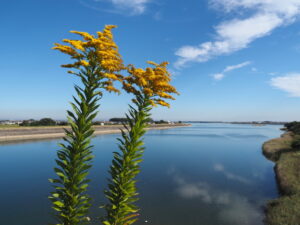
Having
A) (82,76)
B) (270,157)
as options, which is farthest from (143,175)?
(270,157)

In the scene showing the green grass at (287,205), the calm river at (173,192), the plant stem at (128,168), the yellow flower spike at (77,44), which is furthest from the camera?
the calm river at (173,192)

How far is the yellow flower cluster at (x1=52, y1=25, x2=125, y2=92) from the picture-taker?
208 inches

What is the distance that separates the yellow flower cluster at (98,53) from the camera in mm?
5281

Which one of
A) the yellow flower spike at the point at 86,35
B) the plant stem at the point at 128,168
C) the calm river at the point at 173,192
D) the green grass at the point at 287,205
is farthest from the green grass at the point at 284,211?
the yellow flower spike at the point at 86,35

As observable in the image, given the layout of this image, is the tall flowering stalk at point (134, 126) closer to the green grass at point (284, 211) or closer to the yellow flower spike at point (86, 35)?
the yellow flower spike at point (86, 35)

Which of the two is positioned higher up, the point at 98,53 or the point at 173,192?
the point at 98,53

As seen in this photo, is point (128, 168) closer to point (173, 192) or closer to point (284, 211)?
point (284, 211)

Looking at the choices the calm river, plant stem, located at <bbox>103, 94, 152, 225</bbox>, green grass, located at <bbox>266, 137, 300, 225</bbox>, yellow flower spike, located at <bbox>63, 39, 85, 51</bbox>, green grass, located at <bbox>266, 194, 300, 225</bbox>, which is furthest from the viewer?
the calm river

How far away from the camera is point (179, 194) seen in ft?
60.3

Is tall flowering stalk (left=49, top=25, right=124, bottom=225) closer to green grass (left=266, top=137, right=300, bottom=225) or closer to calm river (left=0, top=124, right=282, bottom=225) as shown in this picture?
calm river (left=0, top=124, right=282, bottom=225)

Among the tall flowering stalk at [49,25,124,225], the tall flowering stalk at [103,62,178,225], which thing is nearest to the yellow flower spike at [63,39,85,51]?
the tall flowering stalk at [49,25,124,225]

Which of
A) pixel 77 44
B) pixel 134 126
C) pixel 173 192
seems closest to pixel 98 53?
pixel 77 44

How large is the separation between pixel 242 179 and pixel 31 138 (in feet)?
183

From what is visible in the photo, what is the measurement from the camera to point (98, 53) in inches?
208
